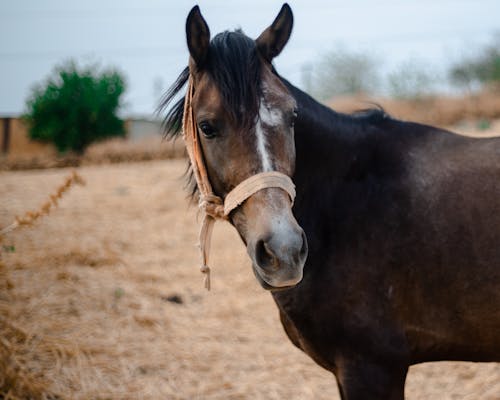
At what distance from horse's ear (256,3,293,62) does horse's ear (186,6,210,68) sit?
0.26 m

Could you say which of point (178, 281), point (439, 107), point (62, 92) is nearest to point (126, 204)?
point (178, 281)

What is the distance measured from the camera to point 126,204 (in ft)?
28.9

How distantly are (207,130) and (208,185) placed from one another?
0.27 metres

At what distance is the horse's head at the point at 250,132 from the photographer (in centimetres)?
190

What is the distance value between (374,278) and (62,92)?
898 inches

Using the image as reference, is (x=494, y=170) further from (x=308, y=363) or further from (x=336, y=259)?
(x=308, y=363)

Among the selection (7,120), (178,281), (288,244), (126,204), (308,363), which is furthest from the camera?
(7,120)

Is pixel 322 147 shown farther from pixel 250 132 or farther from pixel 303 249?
pixel 303 249

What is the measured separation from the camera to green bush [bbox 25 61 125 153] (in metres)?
22.7

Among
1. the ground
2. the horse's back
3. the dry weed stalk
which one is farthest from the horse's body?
the dry weed stalk

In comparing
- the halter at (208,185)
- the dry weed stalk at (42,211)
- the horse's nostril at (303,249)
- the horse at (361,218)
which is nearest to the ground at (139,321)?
the dry weed stalk at (42,211)

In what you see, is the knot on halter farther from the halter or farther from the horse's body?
the horse's body

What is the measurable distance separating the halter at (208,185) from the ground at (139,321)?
2054 millimetres

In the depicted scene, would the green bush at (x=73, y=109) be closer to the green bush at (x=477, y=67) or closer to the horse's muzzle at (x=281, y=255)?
the green bush at (x=477, y=67)
